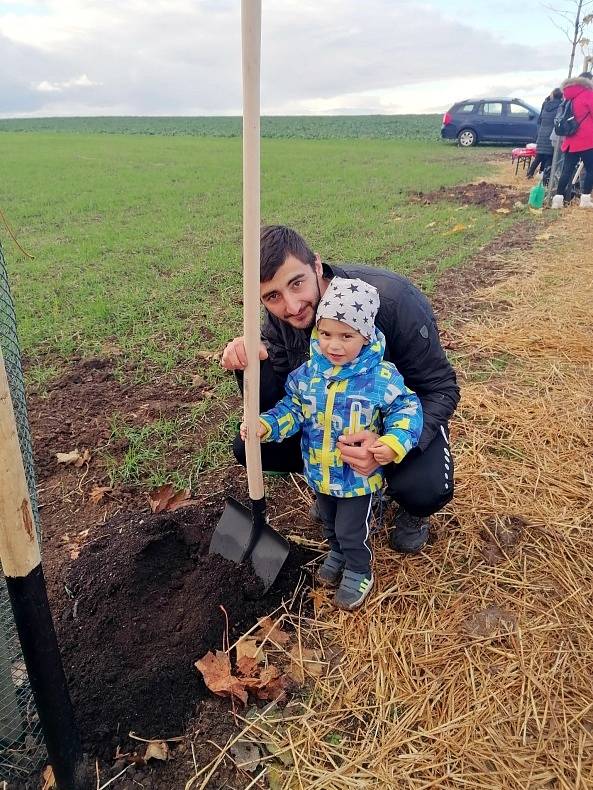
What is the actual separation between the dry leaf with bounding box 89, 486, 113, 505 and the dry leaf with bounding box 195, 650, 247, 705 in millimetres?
1285

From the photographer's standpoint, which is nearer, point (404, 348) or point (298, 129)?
point (404, 348)

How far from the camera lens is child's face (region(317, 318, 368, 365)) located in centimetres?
217

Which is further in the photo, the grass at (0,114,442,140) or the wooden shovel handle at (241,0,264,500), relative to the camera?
the grass at (0,114,442,140)

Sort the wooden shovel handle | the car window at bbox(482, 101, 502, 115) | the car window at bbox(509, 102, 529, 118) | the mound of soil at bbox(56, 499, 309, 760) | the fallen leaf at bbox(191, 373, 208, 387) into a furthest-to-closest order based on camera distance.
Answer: the car window at bbox(482, 101, 502, 115), the car window at bbox(509, 102, 529, 118), the fallen leaf at bbox(191, 373, 208, 387), the mound of soil at bbox(56, 499, 309, 760), the wooden shovel handle

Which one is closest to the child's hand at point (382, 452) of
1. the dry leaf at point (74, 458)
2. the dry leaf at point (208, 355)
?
the dry leaf at point (74, 458)

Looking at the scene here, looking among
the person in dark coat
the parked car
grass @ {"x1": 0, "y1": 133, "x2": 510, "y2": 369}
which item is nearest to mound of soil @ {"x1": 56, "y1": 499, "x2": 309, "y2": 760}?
grass @ {"x1": 0, "y1": 133, "x2": 510, "y2": 369}

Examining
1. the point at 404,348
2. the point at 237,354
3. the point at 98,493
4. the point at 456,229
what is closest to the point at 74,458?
the point at 98,493

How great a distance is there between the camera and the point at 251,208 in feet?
6.24

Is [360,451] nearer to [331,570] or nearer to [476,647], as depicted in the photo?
[331,570]

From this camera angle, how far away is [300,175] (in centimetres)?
1722

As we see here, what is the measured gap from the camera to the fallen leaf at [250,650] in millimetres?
2287

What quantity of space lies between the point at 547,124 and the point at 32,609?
13.9 m

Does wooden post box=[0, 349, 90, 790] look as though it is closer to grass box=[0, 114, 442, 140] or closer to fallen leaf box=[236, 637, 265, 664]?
fallen leaf box=[236, 637, 265, 664]

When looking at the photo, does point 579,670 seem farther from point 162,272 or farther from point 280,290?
point 162,272
